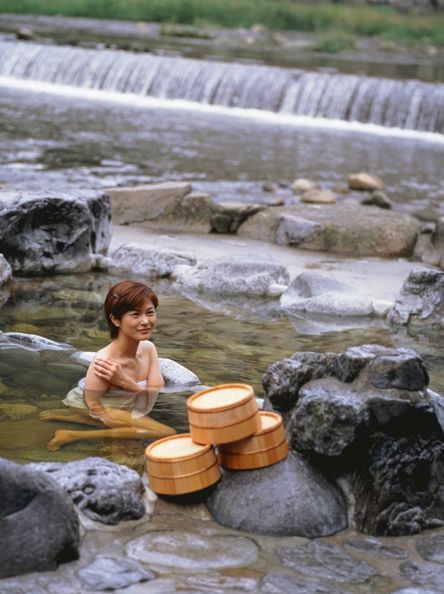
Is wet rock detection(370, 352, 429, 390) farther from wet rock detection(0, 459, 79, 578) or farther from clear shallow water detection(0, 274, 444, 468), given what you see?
wet rock detection(0, 459, 79, 578)

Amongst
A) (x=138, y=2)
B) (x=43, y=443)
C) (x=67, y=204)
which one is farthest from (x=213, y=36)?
(x=43, y=443)

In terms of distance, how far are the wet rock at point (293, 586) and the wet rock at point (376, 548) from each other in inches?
14.7

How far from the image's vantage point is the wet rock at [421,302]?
779cm

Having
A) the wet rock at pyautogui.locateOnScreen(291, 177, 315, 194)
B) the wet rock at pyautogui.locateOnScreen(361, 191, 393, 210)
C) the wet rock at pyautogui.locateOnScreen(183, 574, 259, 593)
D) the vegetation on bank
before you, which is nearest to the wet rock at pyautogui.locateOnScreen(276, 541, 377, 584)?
the wet rock at pyautogui.locateOnScreen(183, 574, 259, 593)

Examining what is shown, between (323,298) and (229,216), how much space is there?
305cm

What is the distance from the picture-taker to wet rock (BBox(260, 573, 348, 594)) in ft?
12.0

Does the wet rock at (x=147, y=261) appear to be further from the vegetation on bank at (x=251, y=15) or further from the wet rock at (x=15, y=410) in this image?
the vegetation on bank at (x=251, y=15)

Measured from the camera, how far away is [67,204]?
8836 millimetres

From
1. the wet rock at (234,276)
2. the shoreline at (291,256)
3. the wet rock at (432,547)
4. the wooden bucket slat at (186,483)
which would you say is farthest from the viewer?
the shoreline at (291,256)

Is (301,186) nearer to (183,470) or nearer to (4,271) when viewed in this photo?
(4,271)

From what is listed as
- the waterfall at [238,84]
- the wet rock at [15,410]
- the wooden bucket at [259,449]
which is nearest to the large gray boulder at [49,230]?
the wet rock at [15,410]

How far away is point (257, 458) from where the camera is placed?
436 cm

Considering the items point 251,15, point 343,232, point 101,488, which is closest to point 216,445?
point 101,488

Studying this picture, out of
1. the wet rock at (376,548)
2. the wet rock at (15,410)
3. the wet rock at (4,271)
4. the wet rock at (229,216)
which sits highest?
the wet rock at (376,548)
